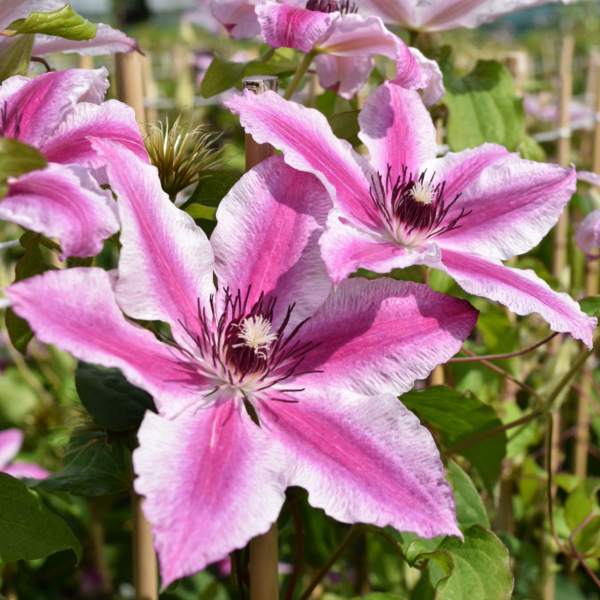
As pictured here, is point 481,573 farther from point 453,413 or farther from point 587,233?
point 587,233

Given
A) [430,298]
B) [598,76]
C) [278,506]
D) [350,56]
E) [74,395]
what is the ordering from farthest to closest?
[598,76]
[74,395]
[350,56]
[430,298]
[278,506]

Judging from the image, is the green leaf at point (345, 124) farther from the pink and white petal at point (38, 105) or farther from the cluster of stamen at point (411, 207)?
the pink and white petal at point (38, 105)

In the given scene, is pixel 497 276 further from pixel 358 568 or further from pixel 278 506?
pixel 358 568

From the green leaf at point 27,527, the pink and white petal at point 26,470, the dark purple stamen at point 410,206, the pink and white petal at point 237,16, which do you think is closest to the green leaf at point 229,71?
the pink and white petal at point 237,16

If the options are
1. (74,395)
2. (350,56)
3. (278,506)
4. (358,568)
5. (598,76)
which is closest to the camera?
(278,506)

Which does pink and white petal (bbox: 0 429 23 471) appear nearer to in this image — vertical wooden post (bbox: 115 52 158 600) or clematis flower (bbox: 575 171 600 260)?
vertical wooden post (bbox: 115 52 158 600)

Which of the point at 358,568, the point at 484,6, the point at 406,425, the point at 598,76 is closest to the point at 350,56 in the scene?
the point at 484,6

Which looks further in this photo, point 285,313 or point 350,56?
point 350,56

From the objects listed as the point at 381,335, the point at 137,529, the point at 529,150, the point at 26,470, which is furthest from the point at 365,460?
the point at 26,470
